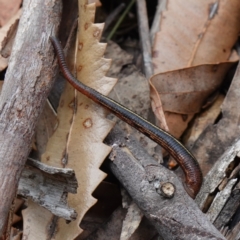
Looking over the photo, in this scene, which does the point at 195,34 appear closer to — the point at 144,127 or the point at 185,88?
the point at 185,88

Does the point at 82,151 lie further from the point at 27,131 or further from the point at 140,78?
the point at 140,78

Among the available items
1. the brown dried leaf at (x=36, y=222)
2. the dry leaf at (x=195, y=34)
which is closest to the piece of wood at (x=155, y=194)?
the brown dried leaf at (x=36, y=222)

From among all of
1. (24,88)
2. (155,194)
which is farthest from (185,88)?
(24,88)

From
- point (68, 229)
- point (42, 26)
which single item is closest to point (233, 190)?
point (68, 229)

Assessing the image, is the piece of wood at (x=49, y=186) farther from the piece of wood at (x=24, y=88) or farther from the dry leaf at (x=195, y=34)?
the dry leaf at (x=195, y=34)

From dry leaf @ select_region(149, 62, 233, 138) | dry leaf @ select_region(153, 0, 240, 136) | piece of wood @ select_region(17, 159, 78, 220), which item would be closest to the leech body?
dry leaf @ select_region(149, 62, 233, 138)

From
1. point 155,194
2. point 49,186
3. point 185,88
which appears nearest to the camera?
point 155,194
